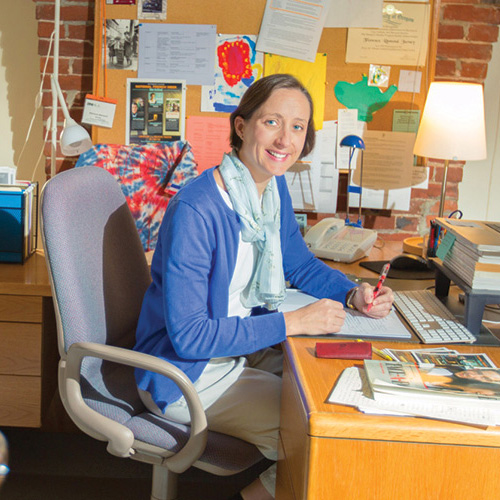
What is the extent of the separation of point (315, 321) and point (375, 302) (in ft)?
0.73

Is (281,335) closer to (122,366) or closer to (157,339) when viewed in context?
(157,339)

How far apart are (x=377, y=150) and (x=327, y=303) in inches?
57.5

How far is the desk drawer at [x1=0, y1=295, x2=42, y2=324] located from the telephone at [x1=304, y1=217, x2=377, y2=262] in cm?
96

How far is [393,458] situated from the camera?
3.45ft

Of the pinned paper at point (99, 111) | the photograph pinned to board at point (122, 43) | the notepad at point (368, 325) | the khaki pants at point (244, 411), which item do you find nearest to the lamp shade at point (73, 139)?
the pinned paper at point (99, 111)

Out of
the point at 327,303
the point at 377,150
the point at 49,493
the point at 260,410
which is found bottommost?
the point at 49,493

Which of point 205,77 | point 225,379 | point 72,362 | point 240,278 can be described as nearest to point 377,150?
point 205,77

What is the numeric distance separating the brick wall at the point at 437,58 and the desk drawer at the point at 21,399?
1174 mm

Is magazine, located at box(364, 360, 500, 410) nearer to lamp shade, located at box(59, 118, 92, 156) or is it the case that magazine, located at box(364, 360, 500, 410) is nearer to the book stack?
the book stack

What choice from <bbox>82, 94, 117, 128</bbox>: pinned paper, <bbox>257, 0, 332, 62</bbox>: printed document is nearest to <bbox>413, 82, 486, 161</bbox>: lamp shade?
<bbox>257, 0, 332, 62</bbox>: printed document

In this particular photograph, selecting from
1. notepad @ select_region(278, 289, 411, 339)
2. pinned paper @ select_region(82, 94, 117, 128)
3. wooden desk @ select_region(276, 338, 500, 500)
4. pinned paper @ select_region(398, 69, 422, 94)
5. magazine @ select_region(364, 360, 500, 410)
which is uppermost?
pinned paper @ select_region(398, 69, 422, 94)

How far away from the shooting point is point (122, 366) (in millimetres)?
1658

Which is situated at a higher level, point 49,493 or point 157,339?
point 157,339

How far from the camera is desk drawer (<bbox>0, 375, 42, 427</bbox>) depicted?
198 centimetres
